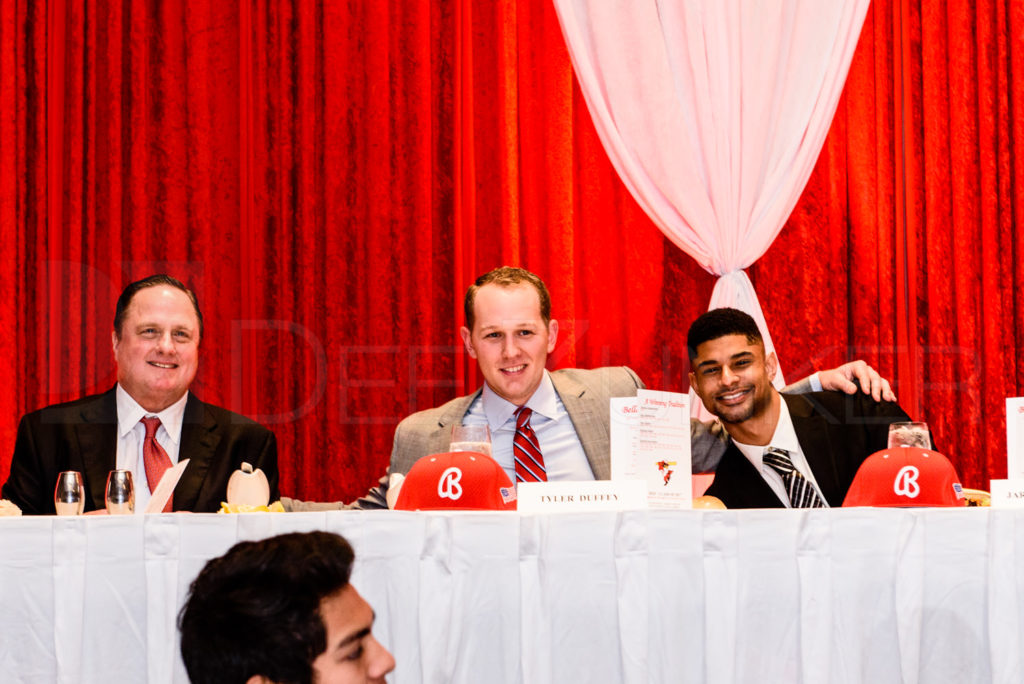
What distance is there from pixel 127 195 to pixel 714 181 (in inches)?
71.9

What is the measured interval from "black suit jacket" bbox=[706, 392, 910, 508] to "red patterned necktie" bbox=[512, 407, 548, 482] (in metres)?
0.38

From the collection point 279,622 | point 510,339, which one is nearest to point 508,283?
point 510,339

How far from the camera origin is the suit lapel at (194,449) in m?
2.45

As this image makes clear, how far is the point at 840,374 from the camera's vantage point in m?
2.59

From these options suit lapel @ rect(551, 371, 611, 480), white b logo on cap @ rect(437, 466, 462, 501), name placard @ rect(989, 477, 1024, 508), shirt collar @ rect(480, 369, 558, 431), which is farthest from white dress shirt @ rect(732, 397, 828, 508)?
white b logo on cap @ rect(437, 466, 462, 501)

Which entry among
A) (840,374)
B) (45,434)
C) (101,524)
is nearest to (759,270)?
(840,374)

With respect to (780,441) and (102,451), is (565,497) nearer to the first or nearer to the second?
(780,441)

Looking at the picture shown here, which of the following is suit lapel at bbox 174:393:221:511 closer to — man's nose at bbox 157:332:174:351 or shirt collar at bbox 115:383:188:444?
shirt collar at bbox 115:383:188:444

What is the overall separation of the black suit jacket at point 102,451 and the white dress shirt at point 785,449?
1033 millimetres

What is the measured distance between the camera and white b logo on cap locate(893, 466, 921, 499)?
173 centimetres

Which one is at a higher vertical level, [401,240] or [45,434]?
[401,240]

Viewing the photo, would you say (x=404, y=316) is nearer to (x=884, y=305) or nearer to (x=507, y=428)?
(x=507, y=428)

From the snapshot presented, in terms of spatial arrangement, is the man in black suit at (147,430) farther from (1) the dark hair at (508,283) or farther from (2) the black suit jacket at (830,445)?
(2) the black suit jacket at (830,445)

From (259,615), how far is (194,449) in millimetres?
1429
